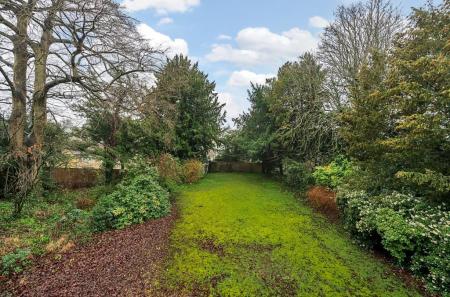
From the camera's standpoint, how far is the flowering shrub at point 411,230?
4078 mm

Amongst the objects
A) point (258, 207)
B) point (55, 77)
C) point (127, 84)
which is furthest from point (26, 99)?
point (258, 207)

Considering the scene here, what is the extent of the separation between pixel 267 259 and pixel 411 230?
251 cm

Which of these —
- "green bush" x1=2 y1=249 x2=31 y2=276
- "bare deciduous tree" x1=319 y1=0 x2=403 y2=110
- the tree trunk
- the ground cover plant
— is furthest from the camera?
"bare deciduous tree" x1=319 y1=0 x2=403 y2=110

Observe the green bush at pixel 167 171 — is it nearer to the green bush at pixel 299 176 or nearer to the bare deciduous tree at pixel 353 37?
the green bush at pixel 299 176

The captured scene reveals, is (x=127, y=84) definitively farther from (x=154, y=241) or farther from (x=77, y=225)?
(x=154, y=241)

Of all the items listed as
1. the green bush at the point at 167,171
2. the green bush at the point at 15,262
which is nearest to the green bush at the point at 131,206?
the green bush at the point at 15,262

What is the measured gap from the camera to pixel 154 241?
575 cm

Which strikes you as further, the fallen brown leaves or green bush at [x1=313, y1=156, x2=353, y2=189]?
green bush at [x1=313, y1=156, x2=353, y2=189]

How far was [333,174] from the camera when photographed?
9.90 metres

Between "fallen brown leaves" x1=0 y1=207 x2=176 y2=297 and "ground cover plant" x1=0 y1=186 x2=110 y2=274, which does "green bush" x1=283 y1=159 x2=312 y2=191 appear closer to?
"fallen brown leaves" x1=0 y1=207 x2=176 y2=297

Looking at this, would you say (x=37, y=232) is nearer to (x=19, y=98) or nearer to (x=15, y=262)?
(x=15, y=262)

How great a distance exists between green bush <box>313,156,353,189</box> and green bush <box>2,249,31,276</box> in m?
8.61

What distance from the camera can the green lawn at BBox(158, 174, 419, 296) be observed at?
413cm

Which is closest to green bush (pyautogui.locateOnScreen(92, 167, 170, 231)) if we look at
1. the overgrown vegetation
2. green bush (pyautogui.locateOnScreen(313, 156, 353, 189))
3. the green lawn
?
the green lawn
